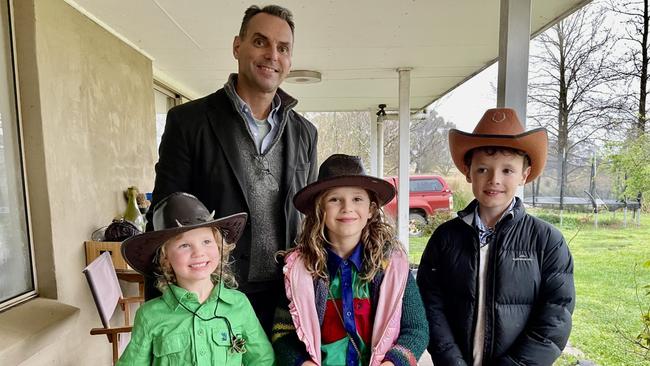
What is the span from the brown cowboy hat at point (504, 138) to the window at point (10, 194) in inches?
80.8

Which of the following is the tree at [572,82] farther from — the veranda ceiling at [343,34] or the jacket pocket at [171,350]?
the jacket pocket at [171,350]

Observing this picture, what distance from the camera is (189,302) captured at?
1.16 m

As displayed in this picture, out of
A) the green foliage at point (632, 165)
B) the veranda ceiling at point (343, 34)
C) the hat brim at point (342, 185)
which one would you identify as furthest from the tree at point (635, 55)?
the hat brim at point (342, 185)

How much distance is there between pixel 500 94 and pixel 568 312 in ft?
3.38

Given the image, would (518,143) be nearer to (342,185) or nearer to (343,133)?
(342,185)

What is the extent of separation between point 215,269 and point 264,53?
796mm

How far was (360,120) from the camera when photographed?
424 inches

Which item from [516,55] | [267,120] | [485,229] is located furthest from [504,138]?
[267,120]

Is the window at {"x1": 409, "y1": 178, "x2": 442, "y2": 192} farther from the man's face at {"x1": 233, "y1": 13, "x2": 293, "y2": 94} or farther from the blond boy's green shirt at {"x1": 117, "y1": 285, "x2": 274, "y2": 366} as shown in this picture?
the blond boy's green shirt at {"x1": 117, "y1": 285, "x2": 274, "y2": 366}

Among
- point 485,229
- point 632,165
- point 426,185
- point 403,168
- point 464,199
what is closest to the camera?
point 485,229

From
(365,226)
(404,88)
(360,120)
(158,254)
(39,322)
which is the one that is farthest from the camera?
(360,120)

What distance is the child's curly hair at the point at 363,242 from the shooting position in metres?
1.29

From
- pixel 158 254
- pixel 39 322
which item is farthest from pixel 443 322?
pixel 39 322

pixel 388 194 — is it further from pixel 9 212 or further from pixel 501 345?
pixel 9 212
